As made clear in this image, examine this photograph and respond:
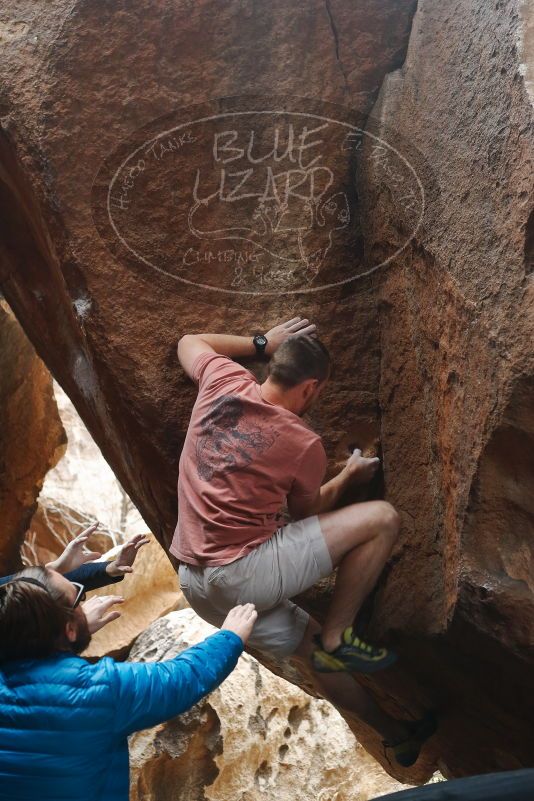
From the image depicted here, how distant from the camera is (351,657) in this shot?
297 centimetres

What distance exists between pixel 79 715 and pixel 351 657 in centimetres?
100

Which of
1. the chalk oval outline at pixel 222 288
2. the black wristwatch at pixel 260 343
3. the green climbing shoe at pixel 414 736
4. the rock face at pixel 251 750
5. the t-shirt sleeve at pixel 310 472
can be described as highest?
the chalk oval outline at pixel 222 288

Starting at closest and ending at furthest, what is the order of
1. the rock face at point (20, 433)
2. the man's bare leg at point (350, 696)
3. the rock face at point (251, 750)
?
the man's bare leg at point (350, 696) < the rock face at point (251, 750) < the rock face at point (20, 433)

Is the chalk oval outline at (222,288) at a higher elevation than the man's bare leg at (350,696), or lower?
higher

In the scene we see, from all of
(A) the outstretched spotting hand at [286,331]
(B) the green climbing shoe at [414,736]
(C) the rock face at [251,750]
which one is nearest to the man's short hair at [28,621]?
(A) the outstretched spotting hand at [286,331]

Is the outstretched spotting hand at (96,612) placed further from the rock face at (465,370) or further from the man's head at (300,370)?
the rock face at (465,370)

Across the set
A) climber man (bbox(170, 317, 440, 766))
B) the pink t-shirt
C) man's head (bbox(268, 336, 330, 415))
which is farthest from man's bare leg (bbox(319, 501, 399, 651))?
man's head (bbox(268, 336, 330, 415))

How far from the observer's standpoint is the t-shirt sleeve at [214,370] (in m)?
3.07

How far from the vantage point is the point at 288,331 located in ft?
10.5

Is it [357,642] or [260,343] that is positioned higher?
[260,343]

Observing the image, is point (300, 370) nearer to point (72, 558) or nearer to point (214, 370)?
point (214, 370)

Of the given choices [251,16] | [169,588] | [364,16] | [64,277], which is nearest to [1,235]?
[64,277]

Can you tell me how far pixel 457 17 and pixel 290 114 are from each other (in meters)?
0.62

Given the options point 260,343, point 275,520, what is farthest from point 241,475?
point 260,343
